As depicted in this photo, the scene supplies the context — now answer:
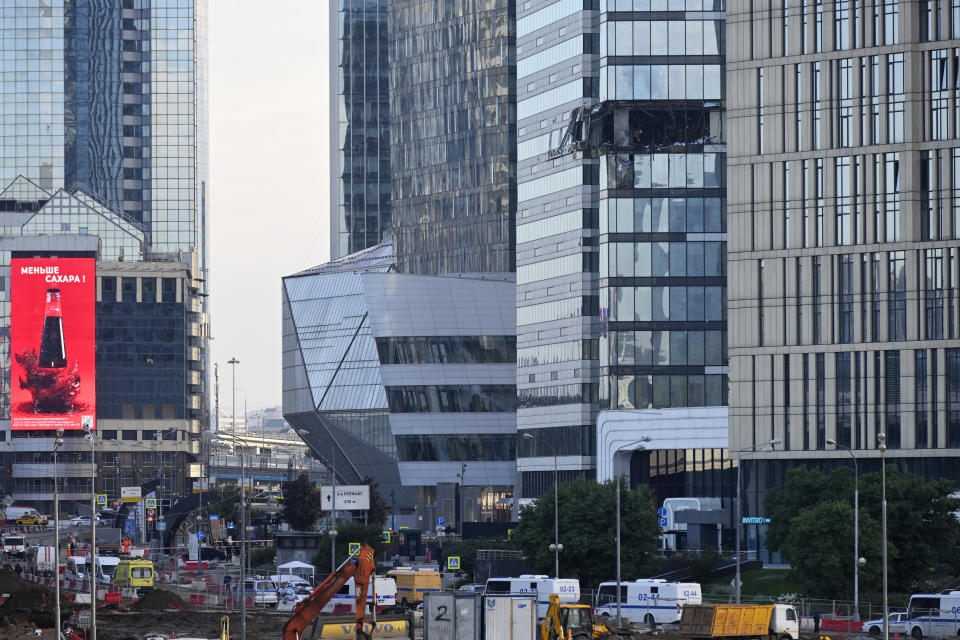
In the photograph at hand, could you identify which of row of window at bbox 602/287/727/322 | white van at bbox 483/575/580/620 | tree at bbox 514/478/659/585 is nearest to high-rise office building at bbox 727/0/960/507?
row of window at bbox 602/287/727/322

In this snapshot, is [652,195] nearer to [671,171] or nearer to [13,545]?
[671,171]

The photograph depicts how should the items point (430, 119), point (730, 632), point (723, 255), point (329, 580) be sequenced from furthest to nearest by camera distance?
1. point (430, 119)
2. point (723, 255)
3. point (730, 632)
4. point (329, 580)

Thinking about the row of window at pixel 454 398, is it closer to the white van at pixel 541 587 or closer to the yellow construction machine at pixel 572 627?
the white van at pixel 541 587

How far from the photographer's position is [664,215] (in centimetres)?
14625

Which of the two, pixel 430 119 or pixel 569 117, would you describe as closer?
pixel 569 117

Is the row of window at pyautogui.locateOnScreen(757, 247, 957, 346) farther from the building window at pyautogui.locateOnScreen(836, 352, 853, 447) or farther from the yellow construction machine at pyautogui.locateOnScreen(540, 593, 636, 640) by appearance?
the yellow construction machine at pyautogui.locateOnScreen(540, 593, 636, 640)

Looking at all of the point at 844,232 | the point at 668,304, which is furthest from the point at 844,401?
the point at 668,304

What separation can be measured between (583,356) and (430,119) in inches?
2096

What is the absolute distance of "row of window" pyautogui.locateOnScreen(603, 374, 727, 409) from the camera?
146 meters

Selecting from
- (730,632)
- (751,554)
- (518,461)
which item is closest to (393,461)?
(518,461)

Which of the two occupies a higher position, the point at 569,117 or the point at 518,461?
the point at 569,117

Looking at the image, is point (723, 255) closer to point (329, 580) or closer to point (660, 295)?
point (660, 295)

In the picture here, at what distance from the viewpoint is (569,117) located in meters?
153

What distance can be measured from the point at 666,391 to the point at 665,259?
10.7 metres
